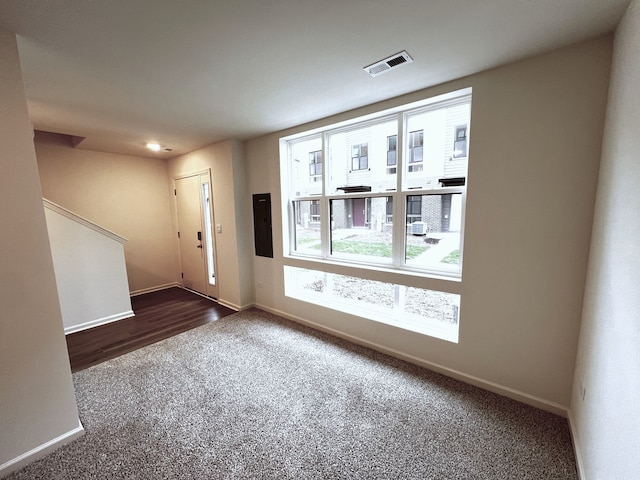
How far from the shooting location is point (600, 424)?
1190 mm

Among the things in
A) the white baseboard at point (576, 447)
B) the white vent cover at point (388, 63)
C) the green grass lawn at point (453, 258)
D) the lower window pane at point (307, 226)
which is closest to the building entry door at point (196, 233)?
the lower window pane at point (307, 226)

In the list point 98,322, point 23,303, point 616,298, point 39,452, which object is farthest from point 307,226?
point 98,322

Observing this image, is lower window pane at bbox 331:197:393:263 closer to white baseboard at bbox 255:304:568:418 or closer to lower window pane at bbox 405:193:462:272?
lower window pane at bbox 405:193:462:272

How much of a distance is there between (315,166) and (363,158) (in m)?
0.67

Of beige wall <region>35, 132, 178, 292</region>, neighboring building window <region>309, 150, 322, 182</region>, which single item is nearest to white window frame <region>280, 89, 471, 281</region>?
neighboring building window <region>309, 150, 322, 182</region>

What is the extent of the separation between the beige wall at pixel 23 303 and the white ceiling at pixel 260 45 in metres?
0.43

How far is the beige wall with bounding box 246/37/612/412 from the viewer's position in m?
1.57

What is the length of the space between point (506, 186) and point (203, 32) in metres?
2.21

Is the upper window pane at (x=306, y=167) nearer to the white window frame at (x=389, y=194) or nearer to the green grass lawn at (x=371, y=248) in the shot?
the white window frame at (x=389, y=194)

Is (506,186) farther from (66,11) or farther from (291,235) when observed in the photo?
(66,11)

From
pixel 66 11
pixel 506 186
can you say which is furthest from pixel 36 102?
pixel 506 186

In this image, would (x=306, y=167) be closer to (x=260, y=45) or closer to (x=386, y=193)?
(x=386, y=193)

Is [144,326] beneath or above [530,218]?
beneath

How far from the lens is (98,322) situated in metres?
3.36
